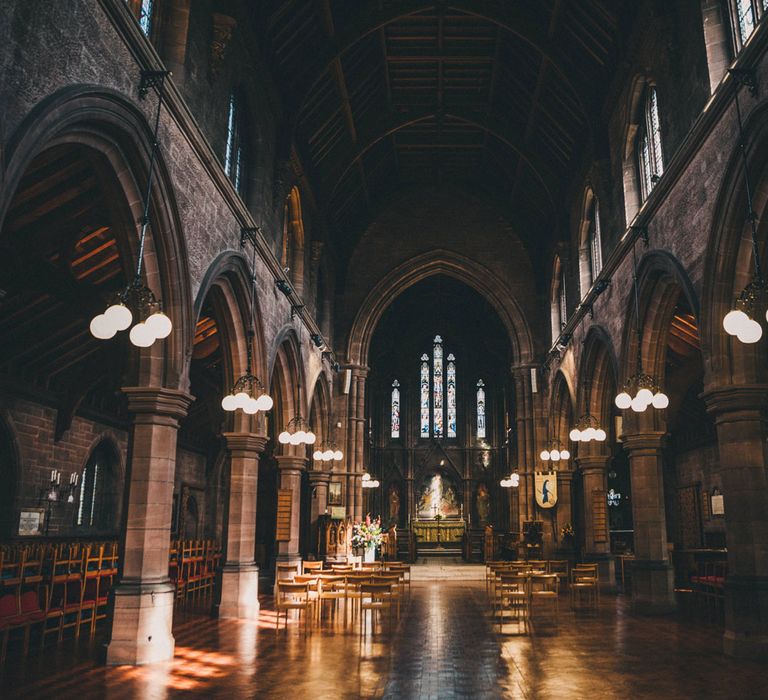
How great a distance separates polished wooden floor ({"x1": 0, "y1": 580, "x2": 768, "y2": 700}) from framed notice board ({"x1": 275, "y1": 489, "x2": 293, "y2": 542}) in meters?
5.80

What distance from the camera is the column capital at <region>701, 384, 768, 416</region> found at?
984cm

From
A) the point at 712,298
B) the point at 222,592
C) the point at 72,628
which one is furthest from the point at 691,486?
the point at 72,628

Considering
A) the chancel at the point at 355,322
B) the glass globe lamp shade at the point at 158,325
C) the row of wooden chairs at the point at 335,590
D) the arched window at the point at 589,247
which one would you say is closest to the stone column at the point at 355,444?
the chancel at the point at 355,322

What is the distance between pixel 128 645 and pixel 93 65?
22.2ft

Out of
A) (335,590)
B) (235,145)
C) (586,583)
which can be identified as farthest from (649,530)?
(235,145)

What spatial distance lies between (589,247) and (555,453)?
6.09 meters

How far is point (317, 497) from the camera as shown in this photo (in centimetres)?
2323

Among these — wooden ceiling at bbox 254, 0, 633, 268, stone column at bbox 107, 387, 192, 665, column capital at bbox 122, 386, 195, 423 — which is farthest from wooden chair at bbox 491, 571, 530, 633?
wooden ceiling at bbox 254, 0, 633, 268

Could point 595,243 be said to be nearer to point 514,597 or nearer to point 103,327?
point 514,597

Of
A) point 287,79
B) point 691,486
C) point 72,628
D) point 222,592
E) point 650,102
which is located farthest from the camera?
point 691,486

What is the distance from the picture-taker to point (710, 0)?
35.1 feet

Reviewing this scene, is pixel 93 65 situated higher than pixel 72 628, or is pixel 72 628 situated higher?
pixel 93 65

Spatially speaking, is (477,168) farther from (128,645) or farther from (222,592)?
(128,645)

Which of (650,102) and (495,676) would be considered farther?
(650,102)
